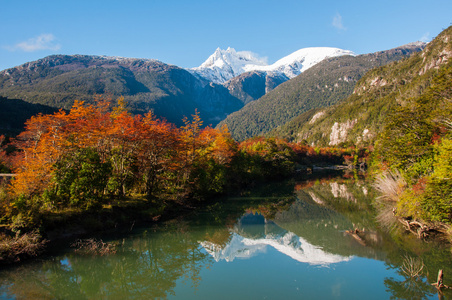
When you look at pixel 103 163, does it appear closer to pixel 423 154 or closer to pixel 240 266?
pixel 240 266

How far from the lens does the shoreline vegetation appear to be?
2031 cm

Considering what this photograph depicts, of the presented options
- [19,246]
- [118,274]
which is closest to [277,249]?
[118,274]

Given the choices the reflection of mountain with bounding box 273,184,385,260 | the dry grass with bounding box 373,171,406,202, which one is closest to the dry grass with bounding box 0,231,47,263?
the reflection of mountain with bounding box 273,184,385,260

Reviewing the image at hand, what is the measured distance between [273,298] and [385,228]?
60.5 ft

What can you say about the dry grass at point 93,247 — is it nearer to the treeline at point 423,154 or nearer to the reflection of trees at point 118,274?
the reflection of trees at point 118,274

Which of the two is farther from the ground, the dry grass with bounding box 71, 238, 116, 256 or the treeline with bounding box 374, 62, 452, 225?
the treeline with bounding box 374, 62, 452, 225

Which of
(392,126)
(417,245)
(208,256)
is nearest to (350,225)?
(417,245)

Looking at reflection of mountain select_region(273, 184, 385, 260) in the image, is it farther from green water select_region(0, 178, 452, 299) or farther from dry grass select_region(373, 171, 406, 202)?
dry grass select_region(373, 171, 406, 202)

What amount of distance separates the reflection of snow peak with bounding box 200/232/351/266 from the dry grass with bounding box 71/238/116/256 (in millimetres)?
7786

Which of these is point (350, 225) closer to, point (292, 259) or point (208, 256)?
point (292, 259)

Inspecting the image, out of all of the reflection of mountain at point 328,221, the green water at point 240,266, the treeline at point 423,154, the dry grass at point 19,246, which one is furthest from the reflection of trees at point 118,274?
the treeline at point 423,154

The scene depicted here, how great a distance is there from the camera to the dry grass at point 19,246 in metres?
17.2

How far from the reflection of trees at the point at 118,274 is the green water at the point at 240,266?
0.17ft

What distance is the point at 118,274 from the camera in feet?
60.0
